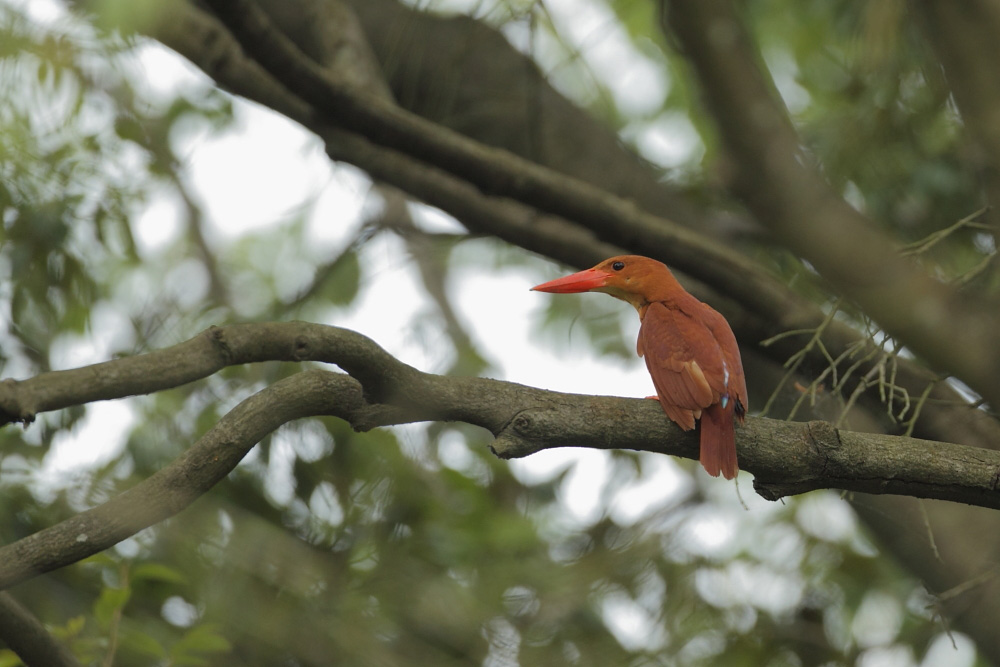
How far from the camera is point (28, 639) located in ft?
6.86

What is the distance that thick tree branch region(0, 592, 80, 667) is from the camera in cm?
206

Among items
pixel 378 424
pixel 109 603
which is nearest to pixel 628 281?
pixel 378 424

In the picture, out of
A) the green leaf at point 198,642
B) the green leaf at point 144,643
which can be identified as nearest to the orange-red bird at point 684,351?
the green leaf at point 198,642

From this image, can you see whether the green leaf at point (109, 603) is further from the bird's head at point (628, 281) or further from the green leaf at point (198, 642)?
the bird's head at point (628, 281)

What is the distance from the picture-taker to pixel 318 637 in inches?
118

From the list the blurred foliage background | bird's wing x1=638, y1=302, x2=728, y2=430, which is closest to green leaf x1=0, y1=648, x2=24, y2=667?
the blurred foliage background

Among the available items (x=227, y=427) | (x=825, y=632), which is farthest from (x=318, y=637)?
(x=825, y=632)

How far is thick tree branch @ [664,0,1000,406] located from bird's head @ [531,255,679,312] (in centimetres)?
38

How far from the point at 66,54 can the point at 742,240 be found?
312 cm

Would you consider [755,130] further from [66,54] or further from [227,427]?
[66,54]

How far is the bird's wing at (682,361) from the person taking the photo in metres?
2.33

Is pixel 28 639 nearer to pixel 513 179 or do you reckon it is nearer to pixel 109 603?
pixel 109 603

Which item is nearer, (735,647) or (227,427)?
(227,427)

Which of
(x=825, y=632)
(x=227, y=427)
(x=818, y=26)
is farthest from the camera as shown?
(x=818, y=26)
